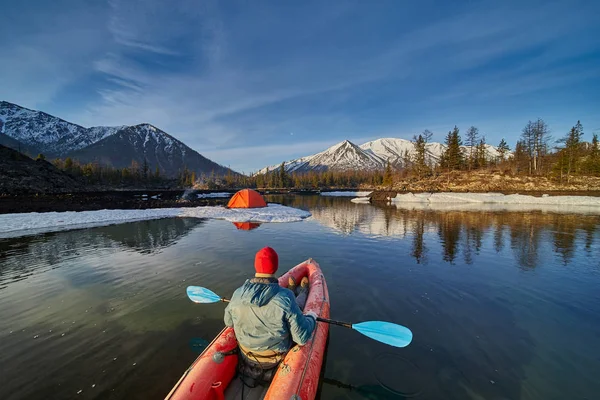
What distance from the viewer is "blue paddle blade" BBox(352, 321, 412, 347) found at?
16.1ft

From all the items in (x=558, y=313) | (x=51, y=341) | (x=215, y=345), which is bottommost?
(x=558, y=313)

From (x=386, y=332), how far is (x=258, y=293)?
2903 millimetres

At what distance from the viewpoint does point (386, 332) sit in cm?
506

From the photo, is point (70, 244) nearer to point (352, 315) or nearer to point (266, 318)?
point (352, 315)

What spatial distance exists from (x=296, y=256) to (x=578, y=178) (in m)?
77.4

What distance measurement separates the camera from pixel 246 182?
164875 mm

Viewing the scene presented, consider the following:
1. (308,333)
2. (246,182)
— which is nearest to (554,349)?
(308,333)

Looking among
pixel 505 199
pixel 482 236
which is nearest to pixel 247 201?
pixel 482 236

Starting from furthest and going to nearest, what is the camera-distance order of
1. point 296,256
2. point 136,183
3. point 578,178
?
point 136,183, point 578,178, point 296,256

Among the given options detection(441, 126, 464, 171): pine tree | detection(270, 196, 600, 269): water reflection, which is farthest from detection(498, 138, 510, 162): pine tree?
detection(270, 196, 600, 269): water reflection

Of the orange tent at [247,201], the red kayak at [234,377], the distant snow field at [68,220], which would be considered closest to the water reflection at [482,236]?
the distant snow field at [68,220]

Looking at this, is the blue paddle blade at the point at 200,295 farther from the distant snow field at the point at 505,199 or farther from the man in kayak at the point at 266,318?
the distant snow field at the point at 505,199

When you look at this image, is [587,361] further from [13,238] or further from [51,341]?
[13,238]

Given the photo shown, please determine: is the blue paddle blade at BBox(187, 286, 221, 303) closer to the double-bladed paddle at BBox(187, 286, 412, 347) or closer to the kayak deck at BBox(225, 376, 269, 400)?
the double-bladed paddle at BBox(187, 286, 412, 347)
